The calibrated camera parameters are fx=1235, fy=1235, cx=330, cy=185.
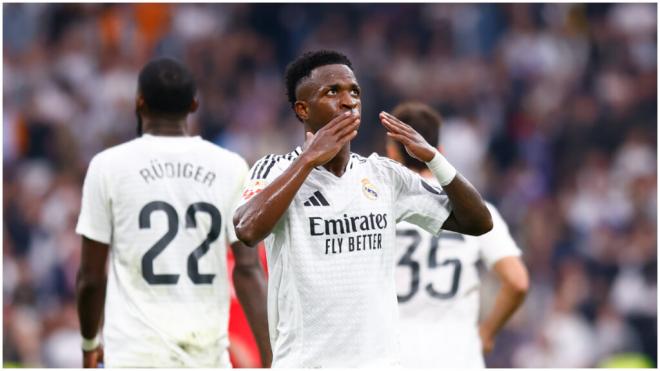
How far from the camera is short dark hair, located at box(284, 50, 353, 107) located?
4.68 metres

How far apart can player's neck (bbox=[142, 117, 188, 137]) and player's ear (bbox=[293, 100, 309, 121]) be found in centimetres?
123

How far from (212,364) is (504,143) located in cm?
959

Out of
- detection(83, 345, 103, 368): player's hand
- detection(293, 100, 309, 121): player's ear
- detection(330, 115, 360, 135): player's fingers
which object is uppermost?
detection(293, 100, 309, 121): player's ear

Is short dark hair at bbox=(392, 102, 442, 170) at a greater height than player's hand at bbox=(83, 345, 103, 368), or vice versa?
short dark hair at bbox=(392, 102, 442, 170)

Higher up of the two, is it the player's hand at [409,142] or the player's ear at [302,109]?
the player's ear at [302,109]

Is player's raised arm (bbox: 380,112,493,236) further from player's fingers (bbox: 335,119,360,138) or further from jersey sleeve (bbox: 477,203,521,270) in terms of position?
jersey sleeve (bbox: 477,203,521,270)

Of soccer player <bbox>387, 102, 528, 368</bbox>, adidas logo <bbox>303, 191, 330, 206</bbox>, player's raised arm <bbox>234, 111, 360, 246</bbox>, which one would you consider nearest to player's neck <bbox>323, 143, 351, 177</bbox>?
adidas logo <bbox>303, 191, 330, 206</bbox>

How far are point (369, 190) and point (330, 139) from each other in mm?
362

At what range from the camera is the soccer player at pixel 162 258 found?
5602 mm

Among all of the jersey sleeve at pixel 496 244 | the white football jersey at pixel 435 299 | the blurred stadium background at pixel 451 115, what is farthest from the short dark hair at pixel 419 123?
the blurred stadium background at pixel 451 115

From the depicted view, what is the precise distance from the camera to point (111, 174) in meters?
5.65

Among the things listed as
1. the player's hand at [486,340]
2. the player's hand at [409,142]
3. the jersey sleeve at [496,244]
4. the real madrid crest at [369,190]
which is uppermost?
the player's hand at [409,142]

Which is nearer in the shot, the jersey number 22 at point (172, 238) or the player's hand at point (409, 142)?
the player's hand at point (409, 142)

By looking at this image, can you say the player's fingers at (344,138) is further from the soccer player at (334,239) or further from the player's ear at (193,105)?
the player's ear at (193,105)
